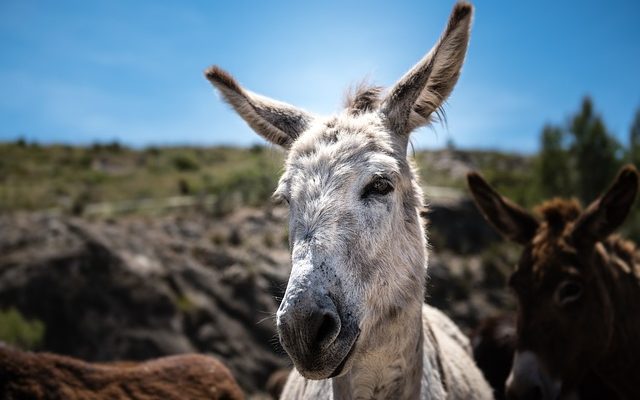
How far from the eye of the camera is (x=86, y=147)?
151 feet

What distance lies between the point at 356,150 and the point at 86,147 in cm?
4801

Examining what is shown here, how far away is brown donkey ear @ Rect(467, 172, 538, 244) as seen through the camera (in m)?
5.05

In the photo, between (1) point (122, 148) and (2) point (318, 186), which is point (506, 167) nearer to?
(1) point (122, 148)

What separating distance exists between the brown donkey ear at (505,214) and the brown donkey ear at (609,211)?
503mm

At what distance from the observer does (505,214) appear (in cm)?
508

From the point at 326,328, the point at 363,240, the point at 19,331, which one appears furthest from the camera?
the point at 19,331

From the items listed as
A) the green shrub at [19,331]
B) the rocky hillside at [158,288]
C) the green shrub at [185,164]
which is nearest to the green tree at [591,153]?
the rocky hillside at [158,288]

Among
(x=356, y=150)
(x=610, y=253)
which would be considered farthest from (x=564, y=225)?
(x=356, y=150)

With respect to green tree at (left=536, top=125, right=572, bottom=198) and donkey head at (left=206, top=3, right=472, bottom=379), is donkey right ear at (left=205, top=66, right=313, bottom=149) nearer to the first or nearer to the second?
donkey head at (left=206, top=3, right=472, bottom=379)

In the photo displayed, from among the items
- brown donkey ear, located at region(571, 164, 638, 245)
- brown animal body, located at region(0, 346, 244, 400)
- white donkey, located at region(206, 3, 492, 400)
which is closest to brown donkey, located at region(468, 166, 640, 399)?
brown donkey ear, located at region(571, 164, 638, 245)

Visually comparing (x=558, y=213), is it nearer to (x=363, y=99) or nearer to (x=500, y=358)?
(x=500, y=358)

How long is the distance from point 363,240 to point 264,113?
54.3 inches

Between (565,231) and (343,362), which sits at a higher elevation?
(565,231)

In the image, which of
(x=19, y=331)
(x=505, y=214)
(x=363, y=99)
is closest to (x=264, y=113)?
(x=363, y=99)
